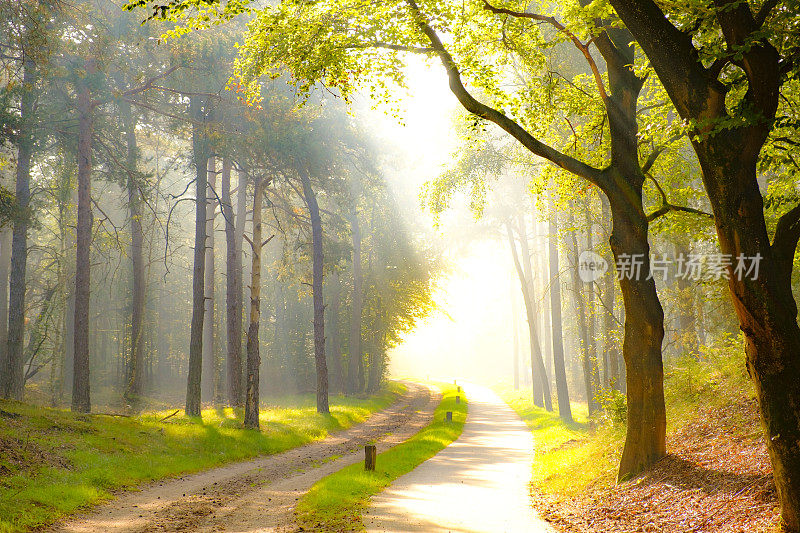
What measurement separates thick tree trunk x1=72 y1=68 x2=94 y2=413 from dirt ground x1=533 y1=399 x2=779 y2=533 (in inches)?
545

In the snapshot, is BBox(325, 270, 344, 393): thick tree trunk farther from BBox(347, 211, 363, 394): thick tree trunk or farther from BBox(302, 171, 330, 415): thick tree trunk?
BBox(302, 171, 330, 415): thick tree trunk

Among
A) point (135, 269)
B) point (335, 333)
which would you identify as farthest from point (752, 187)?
point (335, 333)

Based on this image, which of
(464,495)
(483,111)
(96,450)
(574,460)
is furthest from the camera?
(574,460)

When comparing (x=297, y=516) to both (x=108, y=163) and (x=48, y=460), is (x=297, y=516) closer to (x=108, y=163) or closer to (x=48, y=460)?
(x=48, y=460)

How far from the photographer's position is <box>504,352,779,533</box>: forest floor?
7.23 metres

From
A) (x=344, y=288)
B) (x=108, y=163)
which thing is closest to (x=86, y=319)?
(x=108, y=163)

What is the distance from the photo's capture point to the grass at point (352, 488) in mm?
8609

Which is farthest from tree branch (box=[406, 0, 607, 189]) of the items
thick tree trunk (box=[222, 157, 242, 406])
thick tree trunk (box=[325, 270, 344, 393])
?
thick tree trunk (box=[325, 270, 344, 393])

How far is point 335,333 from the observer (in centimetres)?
3838

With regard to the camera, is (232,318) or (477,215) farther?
(232,318)

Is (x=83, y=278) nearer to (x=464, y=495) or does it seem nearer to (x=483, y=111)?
(x=464, y=495)

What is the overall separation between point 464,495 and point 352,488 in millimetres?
2087

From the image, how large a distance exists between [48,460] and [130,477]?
60.9 inches

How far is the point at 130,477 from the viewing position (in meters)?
11.8
